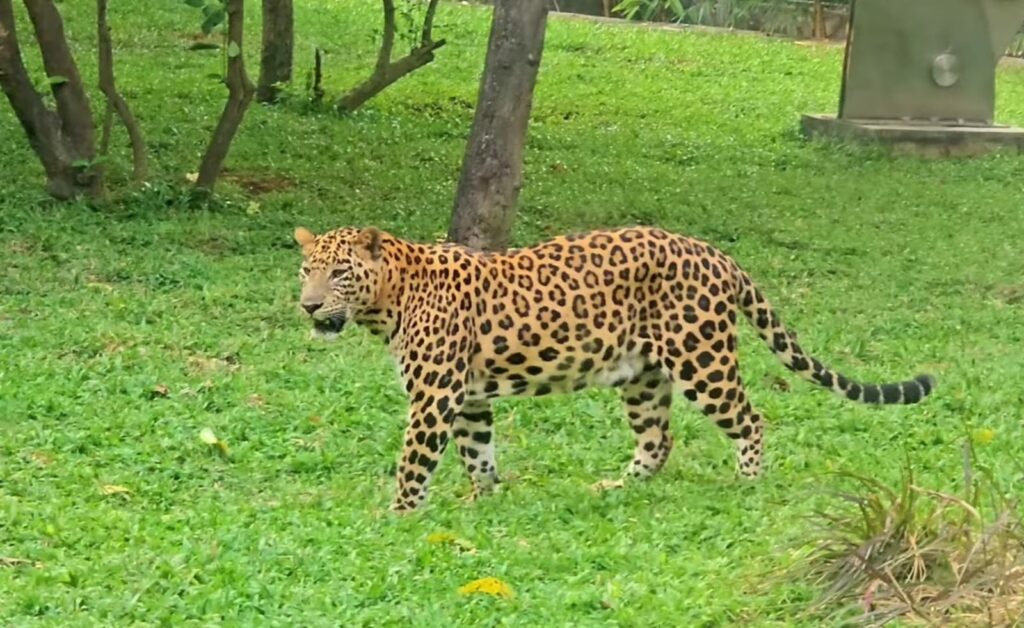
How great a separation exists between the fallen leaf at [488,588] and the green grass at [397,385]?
1.8 inches

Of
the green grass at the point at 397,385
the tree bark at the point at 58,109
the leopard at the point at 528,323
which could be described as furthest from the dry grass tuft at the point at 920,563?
the tree bark at the point at 58,109

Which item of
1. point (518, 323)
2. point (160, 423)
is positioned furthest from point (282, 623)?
point (160, 423)

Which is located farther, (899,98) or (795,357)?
(899,98)

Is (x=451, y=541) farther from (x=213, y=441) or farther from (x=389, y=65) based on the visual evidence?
(x=389, y=65)

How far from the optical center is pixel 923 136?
16.2 metres

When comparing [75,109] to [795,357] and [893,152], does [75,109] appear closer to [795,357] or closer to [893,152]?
[795,357]

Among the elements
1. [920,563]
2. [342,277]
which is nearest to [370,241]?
[342,277]

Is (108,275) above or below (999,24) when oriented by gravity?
below

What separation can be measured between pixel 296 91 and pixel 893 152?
5799 millimetres

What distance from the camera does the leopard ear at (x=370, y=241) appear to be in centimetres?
653

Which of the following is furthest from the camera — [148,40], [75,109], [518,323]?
[148,40]

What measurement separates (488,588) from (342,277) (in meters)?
1.70

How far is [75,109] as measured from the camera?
11.6 metres

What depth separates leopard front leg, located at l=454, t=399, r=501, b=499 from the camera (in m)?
6.81
